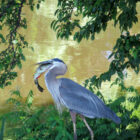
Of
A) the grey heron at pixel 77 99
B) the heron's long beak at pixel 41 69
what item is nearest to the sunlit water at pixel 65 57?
the grey heron at pixel 77 99

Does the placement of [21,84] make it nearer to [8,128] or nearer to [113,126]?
[8,128]

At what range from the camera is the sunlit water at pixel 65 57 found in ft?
22.8

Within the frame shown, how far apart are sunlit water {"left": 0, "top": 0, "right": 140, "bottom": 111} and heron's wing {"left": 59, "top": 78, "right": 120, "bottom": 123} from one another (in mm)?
2546

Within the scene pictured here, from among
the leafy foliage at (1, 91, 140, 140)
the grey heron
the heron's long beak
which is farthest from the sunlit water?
the heron's long beak

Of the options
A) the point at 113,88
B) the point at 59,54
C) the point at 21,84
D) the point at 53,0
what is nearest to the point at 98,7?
the point at 113,88

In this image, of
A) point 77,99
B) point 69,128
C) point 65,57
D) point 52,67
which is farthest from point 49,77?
point 65,57

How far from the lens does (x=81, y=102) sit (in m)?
3.92

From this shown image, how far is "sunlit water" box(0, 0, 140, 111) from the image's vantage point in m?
6.95

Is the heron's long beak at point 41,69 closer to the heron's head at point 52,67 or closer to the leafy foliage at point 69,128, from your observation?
the heron's head at point 52,67

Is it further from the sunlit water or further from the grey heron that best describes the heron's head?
the sunlit water

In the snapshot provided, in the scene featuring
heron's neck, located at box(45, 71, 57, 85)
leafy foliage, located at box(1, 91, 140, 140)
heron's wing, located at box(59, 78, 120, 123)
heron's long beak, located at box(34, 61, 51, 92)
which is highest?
heron's long beak, located at box(34, 61, 51, 92)

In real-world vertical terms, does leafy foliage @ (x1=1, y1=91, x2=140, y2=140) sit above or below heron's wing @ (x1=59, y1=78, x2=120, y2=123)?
below

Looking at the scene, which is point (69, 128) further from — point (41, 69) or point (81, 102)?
point (41, 69)

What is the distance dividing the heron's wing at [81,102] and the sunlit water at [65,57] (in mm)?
2546
